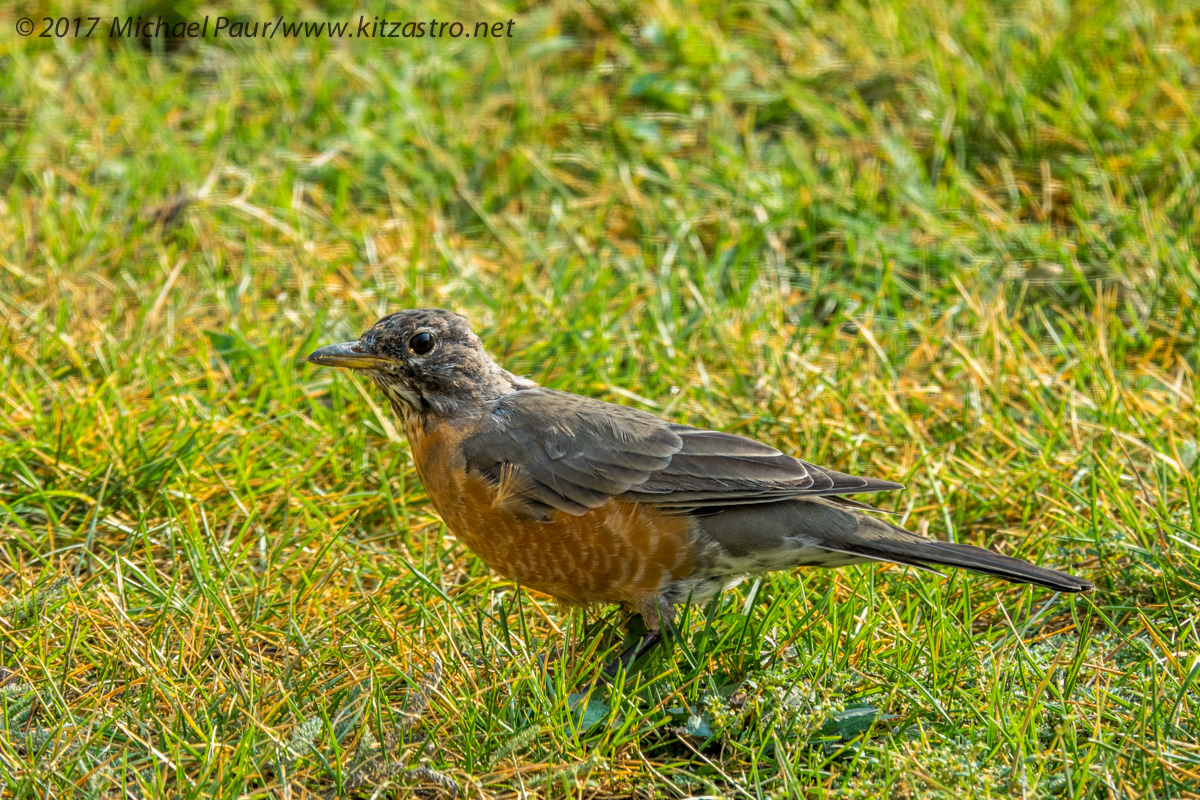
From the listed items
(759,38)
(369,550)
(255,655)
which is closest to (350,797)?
(255,655)

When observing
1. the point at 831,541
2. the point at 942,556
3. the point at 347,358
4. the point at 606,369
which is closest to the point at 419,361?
the point at 347,358

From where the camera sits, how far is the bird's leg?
150 inches

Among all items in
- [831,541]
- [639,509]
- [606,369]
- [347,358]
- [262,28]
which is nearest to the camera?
[831,541]

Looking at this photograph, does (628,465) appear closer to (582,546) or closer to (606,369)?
(582,546)

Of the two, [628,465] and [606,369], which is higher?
[628,465]

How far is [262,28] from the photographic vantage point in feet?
23.9

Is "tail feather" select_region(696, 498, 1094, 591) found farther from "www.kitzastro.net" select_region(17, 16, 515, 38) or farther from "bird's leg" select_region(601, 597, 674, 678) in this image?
"www.kitzastro.net" select_region(17, 16, 515, 38)

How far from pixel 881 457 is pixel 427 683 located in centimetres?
225

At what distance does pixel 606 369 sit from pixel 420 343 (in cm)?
120

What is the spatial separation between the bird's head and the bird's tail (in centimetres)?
143

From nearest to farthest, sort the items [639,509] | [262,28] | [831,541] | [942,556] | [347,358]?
[942,556], [831,541], [639,509], [347,358], [262,28]

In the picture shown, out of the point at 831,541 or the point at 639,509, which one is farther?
the point at 639,509

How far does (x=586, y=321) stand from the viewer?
5465 millimetres

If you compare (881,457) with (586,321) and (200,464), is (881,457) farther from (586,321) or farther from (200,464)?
(200,464)
